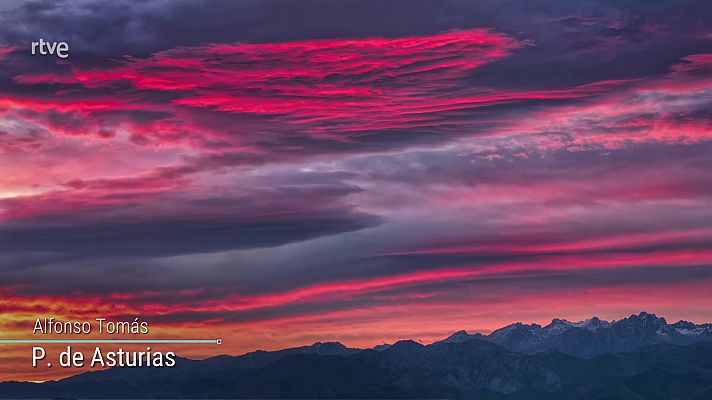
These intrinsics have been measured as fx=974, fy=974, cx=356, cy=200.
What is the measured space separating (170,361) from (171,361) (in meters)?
3.39

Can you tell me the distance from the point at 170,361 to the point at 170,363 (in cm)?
356

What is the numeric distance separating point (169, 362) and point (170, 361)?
323mm

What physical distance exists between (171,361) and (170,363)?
6.94m

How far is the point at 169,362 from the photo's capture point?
183875 mm

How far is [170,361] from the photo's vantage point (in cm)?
18412

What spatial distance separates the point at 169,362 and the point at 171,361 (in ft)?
10.6

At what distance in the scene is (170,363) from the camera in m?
188

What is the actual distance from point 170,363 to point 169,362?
12.3 ft

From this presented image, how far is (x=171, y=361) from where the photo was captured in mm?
180875
